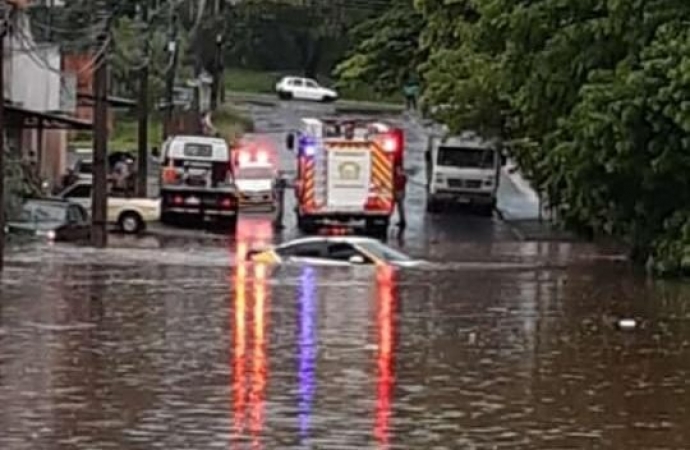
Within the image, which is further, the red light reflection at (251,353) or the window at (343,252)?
the window at (343,252)

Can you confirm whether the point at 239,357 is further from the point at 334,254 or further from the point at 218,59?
the point at 218,59

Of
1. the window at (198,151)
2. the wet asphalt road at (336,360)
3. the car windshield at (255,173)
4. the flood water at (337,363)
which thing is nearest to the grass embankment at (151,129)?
the car windshield at (255,173)

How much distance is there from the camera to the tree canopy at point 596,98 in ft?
111

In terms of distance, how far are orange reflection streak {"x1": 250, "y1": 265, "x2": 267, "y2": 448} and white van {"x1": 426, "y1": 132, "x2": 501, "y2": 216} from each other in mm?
32794

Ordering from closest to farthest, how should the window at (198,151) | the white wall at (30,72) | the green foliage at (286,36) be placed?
the white wall at (30,72) → the window at (198,151) → the green foliage at (286,36)

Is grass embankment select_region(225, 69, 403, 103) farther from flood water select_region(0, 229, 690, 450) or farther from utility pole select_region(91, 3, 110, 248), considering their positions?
flood water select_region(0, 229, 690, 450)

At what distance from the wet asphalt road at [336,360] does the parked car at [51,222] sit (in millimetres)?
9285

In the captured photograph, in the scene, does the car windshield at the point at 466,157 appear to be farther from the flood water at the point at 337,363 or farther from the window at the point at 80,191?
the flood water at the point at 337,363

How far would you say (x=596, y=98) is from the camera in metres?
34.4

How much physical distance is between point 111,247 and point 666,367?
85.6 ft

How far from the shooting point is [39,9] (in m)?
59.8

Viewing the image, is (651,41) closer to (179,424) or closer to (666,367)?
(666,367)

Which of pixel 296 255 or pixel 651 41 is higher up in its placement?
pixel 651 41

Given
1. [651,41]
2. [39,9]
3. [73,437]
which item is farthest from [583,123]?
[39,9]
